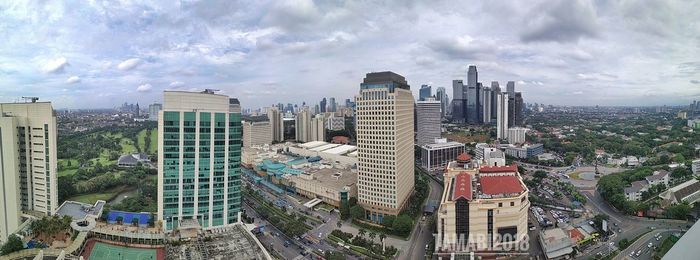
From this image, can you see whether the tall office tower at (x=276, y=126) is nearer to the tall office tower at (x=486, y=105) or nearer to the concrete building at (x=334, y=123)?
the concrete building at (x=334, y=123)

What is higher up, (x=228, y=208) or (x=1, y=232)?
(x=228, y=208)

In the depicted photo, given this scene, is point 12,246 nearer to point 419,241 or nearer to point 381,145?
point 419,241

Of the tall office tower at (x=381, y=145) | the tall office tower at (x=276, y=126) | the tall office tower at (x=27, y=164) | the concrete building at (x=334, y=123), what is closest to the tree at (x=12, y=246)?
the tall office tower at (x=27, y=164)

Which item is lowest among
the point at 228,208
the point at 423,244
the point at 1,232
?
the point at 423,244

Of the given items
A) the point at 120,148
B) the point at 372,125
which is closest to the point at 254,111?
the point at 120,148

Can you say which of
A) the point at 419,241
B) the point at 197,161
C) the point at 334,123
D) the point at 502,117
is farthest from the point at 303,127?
the point at 197,161

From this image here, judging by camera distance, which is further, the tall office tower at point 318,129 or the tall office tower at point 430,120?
the tall office tower at point 318,129

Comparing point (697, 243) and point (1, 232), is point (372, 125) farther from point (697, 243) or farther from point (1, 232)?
point (697, 243)
